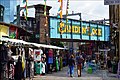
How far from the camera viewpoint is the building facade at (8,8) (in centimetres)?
2675

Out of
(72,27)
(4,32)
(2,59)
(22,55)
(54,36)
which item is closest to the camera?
(2,59)

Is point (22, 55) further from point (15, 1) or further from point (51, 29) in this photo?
point (51, 29)

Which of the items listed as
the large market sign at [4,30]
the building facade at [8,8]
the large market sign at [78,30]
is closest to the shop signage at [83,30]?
the large market sign at [78,30]

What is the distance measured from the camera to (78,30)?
50.0m

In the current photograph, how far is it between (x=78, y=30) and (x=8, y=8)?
916 inches

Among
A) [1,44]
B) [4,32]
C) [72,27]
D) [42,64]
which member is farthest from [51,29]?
[1,44]

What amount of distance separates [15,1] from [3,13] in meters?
5.12

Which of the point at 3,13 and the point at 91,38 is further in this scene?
the point at 91,38

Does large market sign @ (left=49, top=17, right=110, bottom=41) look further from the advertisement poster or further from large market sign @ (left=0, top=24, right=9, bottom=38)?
large market sign @ (left=0, top=24, right=9, bottom=38)

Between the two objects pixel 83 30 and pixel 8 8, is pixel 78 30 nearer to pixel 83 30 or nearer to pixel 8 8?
pixel 83 30

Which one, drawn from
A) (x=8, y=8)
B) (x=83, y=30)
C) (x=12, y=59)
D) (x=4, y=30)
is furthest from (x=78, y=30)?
(x=12, y=59)

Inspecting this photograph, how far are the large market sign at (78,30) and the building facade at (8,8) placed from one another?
12725 mm

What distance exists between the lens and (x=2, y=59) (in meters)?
17.6

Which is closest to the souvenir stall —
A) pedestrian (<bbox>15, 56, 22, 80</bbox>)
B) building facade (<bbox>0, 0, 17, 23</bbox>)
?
pedestrian (<bbox>15, 56, 22, 80</bbox>)
